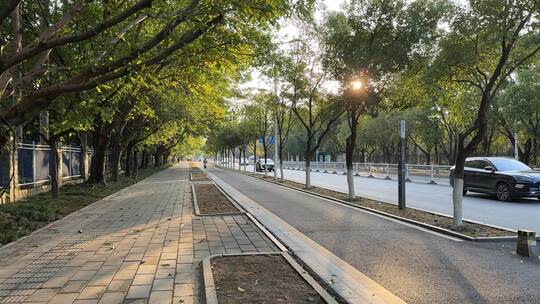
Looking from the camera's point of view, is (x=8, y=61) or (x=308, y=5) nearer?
(x=8, y=61)

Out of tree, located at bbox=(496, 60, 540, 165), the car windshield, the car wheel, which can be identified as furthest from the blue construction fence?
tree, located at bbox=(496, 60, 540, 165)

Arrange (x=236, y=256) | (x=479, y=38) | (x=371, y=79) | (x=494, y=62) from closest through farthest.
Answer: (x=236, y=256) → (x=479, y=38) → (x=494, y=62) → (x=371, y=79)

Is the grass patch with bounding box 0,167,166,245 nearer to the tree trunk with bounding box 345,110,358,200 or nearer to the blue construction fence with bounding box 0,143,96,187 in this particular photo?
the blue construction fence with bounding box 0,143,96,187

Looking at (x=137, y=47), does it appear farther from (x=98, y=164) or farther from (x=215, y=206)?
(x=98, y=164)

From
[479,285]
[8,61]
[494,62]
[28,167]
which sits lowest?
[479,285]

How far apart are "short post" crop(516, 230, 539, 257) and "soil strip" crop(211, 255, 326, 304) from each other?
3.95 meters

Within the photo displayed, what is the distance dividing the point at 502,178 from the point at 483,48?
8419 mm

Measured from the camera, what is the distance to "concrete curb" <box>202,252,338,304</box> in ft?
16.5

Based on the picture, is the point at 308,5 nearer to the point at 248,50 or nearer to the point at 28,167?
the point at 248,50

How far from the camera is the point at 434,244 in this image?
8500mm

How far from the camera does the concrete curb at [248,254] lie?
198 inches

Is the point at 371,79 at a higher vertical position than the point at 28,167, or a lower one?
higher

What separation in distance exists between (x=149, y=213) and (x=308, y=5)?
23.7 ft

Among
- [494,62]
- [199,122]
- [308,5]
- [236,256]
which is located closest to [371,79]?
[494,62]
